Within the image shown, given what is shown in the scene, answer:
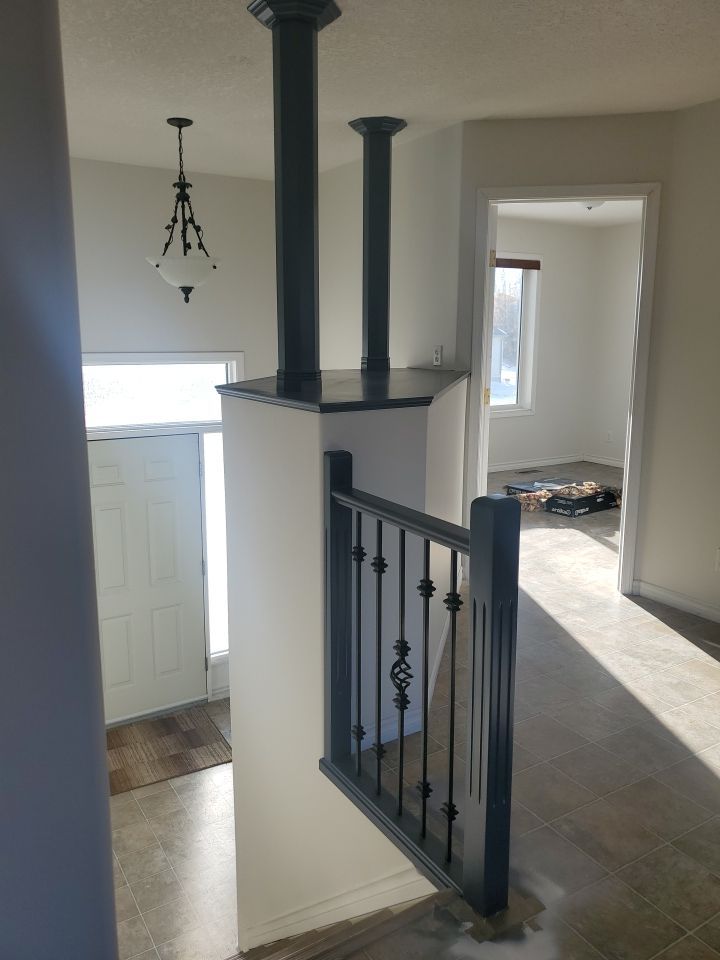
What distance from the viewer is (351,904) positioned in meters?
2.56

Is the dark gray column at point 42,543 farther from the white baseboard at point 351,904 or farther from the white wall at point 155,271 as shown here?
the white wall at point 155,271

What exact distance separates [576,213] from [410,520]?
20.1ft

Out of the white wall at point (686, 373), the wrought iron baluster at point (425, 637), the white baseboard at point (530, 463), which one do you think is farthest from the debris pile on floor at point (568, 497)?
the wrought iron baluster at point (425, 637)

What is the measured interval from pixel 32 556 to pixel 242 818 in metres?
1.99

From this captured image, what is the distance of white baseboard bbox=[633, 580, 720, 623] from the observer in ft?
12.3

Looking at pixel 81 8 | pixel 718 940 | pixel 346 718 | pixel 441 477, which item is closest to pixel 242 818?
pixel 346 718

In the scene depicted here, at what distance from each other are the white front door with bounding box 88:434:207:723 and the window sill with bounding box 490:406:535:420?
342 centimetres

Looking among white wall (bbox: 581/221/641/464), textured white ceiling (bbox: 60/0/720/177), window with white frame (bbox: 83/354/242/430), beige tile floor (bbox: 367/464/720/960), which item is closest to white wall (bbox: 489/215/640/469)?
white wall (bbox: 581/221/641/464)

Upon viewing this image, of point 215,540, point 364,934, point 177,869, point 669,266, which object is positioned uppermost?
point 669,266

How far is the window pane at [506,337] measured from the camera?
25.6 ft

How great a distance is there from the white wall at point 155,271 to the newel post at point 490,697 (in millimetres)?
4031

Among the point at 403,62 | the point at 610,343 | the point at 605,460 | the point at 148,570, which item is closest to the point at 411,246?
the point at 403,62

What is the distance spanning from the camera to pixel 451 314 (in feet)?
14.0

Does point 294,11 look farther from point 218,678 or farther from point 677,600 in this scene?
point 218,678
